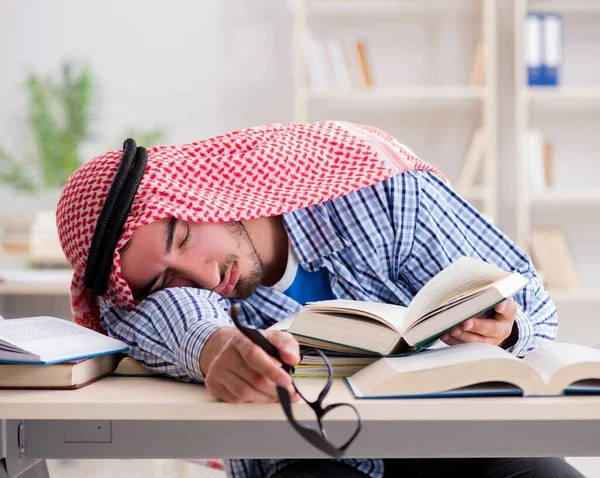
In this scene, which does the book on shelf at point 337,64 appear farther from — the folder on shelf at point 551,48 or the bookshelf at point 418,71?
the folder on shelf at point 551,48

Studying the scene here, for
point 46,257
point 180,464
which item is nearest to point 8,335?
point 180,464

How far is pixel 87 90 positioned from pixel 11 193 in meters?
0.67

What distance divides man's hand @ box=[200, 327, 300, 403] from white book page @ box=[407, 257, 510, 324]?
176 millimetres

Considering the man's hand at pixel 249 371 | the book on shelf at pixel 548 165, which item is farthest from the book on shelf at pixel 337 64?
the man's hand at pixel 249 371

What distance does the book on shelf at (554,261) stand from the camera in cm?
331

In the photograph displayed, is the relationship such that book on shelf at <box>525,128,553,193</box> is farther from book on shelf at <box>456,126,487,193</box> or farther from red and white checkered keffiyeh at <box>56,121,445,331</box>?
red and white checkered keffiyeh at <box>56,121,445,331</box>

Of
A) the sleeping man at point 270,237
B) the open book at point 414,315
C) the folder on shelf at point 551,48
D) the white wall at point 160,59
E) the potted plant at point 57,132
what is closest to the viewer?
the open book at point 414,315

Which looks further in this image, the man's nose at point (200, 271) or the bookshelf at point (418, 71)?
the bookshelf at point (418, 71)

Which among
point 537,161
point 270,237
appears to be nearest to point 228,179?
point 270,237

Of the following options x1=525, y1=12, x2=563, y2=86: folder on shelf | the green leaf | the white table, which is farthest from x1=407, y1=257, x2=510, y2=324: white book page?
the green leaf

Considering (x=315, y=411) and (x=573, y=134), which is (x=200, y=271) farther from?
(x=573, y=134)

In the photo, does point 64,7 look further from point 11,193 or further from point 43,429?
point 43,429

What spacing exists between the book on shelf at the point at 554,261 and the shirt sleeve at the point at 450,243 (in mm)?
2174

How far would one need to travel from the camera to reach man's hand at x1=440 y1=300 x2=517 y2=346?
0.91 metres
